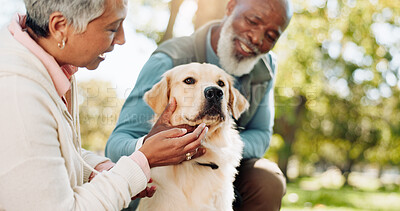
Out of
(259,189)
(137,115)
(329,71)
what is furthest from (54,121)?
(329,71)

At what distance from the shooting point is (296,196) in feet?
25.3

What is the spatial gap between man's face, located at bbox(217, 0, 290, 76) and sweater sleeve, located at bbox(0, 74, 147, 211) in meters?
2.13

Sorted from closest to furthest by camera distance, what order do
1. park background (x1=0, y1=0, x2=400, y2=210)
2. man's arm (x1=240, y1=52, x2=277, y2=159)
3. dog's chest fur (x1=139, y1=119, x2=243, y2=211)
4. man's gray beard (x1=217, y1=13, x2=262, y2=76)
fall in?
dog's chest fur (x1=139, y1=119, x2=243, y2=211) < man's arm (x1=240, y1=52, x2=277, y2=159) < man's gray beard (x1=217, y1=13, x2=262, y2=76) < park background (x1=0, y1=0, x2=400, y2=210)

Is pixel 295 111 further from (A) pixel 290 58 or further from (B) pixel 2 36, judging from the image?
(B) pixel 2 36

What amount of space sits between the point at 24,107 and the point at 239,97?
Answer: 1805 mm

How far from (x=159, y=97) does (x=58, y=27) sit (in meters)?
1.12

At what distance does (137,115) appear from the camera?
9.15ft

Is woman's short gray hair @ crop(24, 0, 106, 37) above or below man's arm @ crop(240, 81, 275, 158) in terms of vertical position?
above

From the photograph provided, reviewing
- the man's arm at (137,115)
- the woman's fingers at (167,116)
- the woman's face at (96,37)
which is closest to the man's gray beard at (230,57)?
the man's arm at (137,115)

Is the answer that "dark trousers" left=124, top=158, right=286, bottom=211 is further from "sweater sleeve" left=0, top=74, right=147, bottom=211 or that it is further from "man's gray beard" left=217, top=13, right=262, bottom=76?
"sweater sleeve" left=0, top=74, right=147, bottom=211

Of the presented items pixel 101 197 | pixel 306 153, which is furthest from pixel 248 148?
pixel 306 153

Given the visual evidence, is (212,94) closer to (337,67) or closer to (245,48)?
(245,48)

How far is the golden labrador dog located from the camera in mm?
2289

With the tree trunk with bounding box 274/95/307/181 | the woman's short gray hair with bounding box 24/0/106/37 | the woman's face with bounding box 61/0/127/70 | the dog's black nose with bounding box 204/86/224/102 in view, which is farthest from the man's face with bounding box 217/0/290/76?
the tree trunk with bounding box 274/95/307/181
